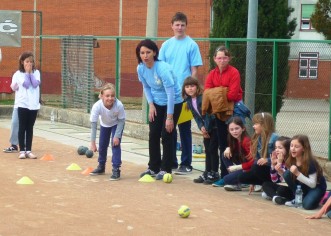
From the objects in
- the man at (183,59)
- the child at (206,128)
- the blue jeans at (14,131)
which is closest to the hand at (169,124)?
the child at (206,128)

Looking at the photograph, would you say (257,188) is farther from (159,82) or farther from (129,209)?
(129,209)

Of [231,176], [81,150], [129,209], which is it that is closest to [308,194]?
[231,176]

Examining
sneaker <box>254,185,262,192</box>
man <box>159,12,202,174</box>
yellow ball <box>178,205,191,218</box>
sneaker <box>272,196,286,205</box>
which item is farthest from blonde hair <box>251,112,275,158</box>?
man <box>159,12,202,174</box>

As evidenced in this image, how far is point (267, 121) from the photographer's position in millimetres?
9906

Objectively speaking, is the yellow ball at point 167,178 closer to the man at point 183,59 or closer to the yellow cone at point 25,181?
the man at point 183,59

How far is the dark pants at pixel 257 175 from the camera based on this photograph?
32.2 ft

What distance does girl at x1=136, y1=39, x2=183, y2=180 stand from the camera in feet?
35.2

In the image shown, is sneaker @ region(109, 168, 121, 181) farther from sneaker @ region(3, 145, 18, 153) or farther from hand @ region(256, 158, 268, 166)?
sneaker @ region(3, 145, 18, 153)

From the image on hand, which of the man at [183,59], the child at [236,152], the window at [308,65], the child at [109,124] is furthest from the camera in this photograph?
the window at [308,65]

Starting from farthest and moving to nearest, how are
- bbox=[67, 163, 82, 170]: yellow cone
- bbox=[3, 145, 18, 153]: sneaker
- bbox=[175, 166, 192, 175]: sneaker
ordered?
1. bbox=[3, 145, 18, 153]: sneaker
2. bbox=[67, 163, 82, 170]: yellow cone
3. bbox=[175, 166, 192, 175]: sneaker

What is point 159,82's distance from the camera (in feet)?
35.6

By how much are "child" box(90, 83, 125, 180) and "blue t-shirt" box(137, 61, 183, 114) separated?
449 mm

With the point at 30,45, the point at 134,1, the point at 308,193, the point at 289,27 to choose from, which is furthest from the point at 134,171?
the point at 134,1

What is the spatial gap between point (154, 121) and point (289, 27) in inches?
237
